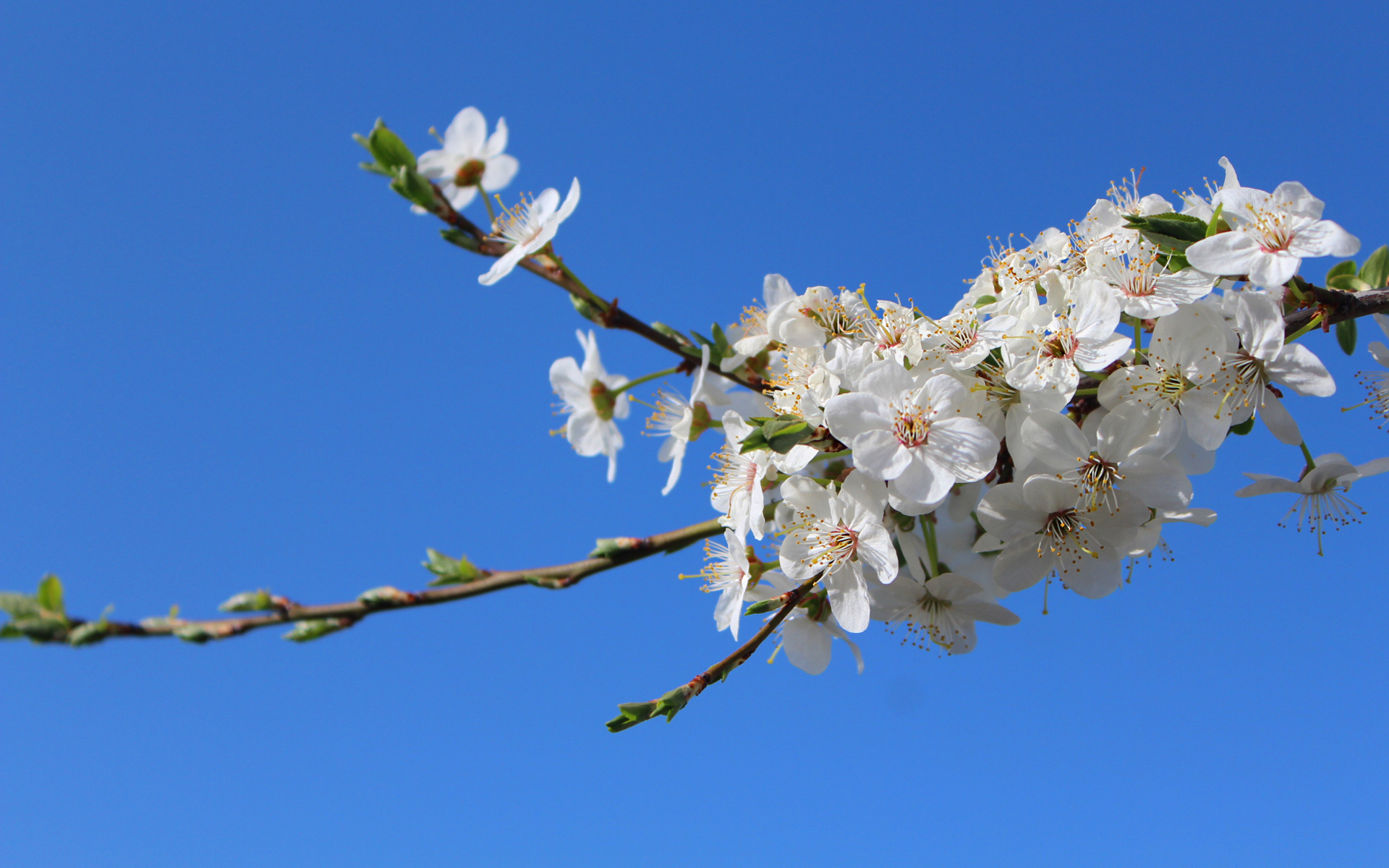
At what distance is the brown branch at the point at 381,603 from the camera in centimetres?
111

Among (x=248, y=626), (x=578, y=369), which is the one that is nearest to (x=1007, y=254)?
(x=578, y=369)

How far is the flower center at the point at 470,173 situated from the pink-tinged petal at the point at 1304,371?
1.36 metres

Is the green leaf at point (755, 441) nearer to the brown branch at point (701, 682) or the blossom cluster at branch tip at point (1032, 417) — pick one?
the blossom cluster at branch tip at point (1032, 417)

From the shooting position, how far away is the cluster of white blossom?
1.33m

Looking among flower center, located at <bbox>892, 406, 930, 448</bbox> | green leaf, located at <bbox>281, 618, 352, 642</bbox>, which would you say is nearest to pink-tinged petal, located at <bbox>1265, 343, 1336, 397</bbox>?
flower center, located at <bbox>892, 406, 930, 448</bbox>

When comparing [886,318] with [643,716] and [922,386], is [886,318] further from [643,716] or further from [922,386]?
→ [643,716]

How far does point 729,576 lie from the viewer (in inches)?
→ 63.4

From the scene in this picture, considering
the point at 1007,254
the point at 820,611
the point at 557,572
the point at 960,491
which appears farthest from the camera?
the point at 1007,254

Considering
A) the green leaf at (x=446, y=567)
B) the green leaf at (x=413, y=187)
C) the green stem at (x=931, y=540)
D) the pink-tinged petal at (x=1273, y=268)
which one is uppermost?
the green leaf at (x=413, y=187)

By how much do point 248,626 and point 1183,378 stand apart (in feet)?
4.75

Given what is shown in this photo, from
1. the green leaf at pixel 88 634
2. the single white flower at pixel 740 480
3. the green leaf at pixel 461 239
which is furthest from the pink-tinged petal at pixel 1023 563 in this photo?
the green leaf at pixel 88 634

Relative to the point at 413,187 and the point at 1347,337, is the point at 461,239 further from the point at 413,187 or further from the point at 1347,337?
the point at 1347,337

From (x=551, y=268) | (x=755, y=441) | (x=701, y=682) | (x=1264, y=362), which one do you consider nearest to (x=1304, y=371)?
(x=1264, y=362)

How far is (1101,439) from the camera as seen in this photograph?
4.52 ft
